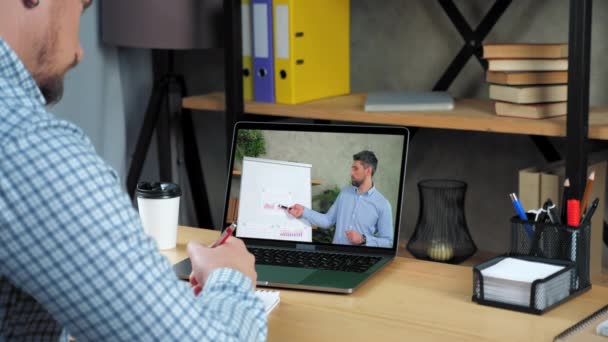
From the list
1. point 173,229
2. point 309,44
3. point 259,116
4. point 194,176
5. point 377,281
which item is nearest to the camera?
point 377,281

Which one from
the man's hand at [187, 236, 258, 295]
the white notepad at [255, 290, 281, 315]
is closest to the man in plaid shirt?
the man's hand at [187, 236, 258, 295]

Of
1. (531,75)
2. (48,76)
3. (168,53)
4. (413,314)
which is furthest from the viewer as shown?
(168,53)

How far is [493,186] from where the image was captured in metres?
2.64

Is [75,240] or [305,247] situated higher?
[75,240]

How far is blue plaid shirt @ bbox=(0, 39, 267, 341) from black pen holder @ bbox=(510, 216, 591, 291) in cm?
69

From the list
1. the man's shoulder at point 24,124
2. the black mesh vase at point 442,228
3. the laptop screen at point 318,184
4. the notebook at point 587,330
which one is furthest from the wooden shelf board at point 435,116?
the man's shoulder at point 24,124

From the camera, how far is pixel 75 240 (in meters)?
0.84

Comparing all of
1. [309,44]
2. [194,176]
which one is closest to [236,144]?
[309,44]

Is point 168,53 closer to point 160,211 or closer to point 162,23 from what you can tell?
point 162,23

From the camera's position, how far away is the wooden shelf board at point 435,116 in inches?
81.3

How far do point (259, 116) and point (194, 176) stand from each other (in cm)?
51

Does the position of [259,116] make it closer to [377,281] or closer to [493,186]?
[493,186]

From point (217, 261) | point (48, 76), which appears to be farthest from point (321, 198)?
point (48, 76)

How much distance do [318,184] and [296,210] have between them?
0.06m
